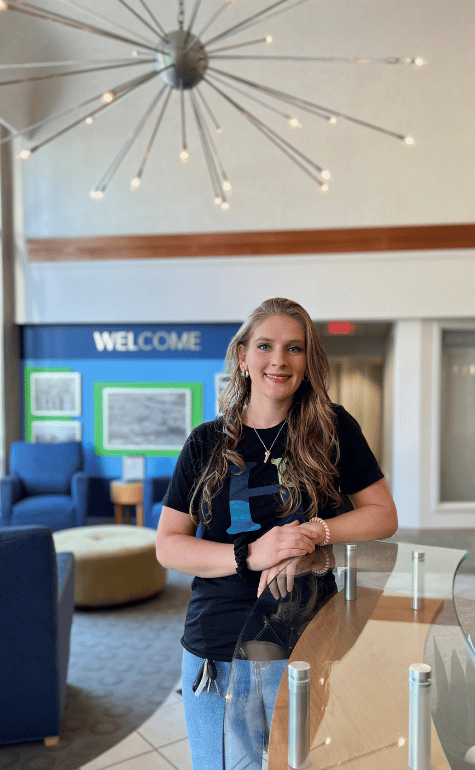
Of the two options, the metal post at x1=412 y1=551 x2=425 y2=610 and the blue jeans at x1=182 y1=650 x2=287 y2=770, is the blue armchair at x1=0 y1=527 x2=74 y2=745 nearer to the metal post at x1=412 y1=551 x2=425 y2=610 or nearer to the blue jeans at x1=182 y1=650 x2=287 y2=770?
the metal post at x1=412 y1=551 x2=425 y2=610

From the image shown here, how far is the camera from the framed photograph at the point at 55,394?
25.5 ft

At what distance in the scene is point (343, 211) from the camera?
23.5 ft

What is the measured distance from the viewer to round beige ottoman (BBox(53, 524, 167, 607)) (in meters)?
4.51

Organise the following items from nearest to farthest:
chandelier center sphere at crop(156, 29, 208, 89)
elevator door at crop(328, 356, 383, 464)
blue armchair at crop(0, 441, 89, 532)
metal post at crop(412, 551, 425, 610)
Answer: metal post at crop(412, 551, 425, 610)
chandelier center sphere at crop(156, 29, 208, 89)
blue armchair at crop(0, 441, 89, 532)
elevator door at crop(328, 356, 383, 464)

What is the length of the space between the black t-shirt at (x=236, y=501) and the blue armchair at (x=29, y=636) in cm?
141

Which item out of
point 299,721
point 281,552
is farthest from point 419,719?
point 281,552

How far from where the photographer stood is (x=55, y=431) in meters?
7.80

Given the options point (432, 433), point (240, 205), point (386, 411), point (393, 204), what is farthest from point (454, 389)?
point (240, 205)

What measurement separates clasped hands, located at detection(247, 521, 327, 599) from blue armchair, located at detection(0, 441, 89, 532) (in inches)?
217

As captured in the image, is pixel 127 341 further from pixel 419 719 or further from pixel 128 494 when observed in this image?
pixel 419 719

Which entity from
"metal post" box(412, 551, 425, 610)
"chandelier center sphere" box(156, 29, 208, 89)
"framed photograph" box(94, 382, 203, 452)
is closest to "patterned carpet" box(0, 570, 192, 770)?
Result: "metal post" box(412, 551, 425, 610)

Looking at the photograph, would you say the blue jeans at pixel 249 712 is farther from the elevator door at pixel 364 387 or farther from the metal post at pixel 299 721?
the elevator door at pixel 364 387

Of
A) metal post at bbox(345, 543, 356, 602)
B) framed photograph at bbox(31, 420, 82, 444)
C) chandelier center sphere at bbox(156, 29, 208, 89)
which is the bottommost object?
framed photograph at bbox(31, 420, 82, 444)

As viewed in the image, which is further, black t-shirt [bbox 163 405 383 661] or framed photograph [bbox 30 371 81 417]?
framed photograph [bbox 30 371 81 417]
